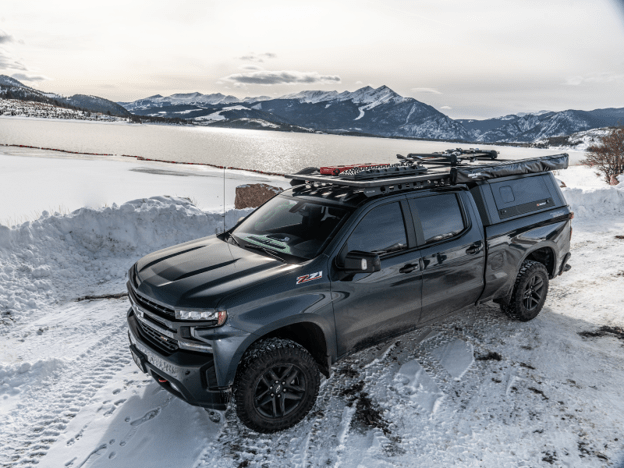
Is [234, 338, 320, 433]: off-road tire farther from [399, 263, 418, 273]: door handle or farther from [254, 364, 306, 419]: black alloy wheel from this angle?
[399, 263, 418, 273]: door handle

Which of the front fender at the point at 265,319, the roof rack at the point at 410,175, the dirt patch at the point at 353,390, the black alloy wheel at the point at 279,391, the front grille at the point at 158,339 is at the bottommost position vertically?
the dirt patch at the point at 353,390

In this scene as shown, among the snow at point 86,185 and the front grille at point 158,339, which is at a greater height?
the snow at point 86,185

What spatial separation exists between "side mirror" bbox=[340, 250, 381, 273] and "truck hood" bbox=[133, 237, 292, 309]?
20.2 inches

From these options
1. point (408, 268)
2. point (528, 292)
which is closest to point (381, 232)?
point (408, 268)

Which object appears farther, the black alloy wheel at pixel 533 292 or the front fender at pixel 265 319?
the black alloy wheel at pixel 533 292

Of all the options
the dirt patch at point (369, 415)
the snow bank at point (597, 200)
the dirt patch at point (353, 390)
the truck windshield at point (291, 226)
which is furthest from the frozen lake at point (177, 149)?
the dirt patch at point (369, 415)

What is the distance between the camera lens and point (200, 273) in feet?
11.0

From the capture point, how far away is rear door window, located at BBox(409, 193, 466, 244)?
162 inches

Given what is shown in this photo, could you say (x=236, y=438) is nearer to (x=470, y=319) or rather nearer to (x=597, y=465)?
(x=597, y=465)

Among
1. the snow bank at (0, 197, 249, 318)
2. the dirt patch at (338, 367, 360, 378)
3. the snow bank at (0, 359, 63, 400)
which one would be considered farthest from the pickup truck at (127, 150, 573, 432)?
the snow bank at (0, 197, 249, 318)

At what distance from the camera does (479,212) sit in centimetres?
471

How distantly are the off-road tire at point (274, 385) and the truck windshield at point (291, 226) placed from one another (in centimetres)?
84

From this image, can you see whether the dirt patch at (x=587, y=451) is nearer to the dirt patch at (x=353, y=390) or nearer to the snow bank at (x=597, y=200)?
the dirt patch at (x=353, y=390)

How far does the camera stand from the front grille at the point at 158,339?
124 inches
